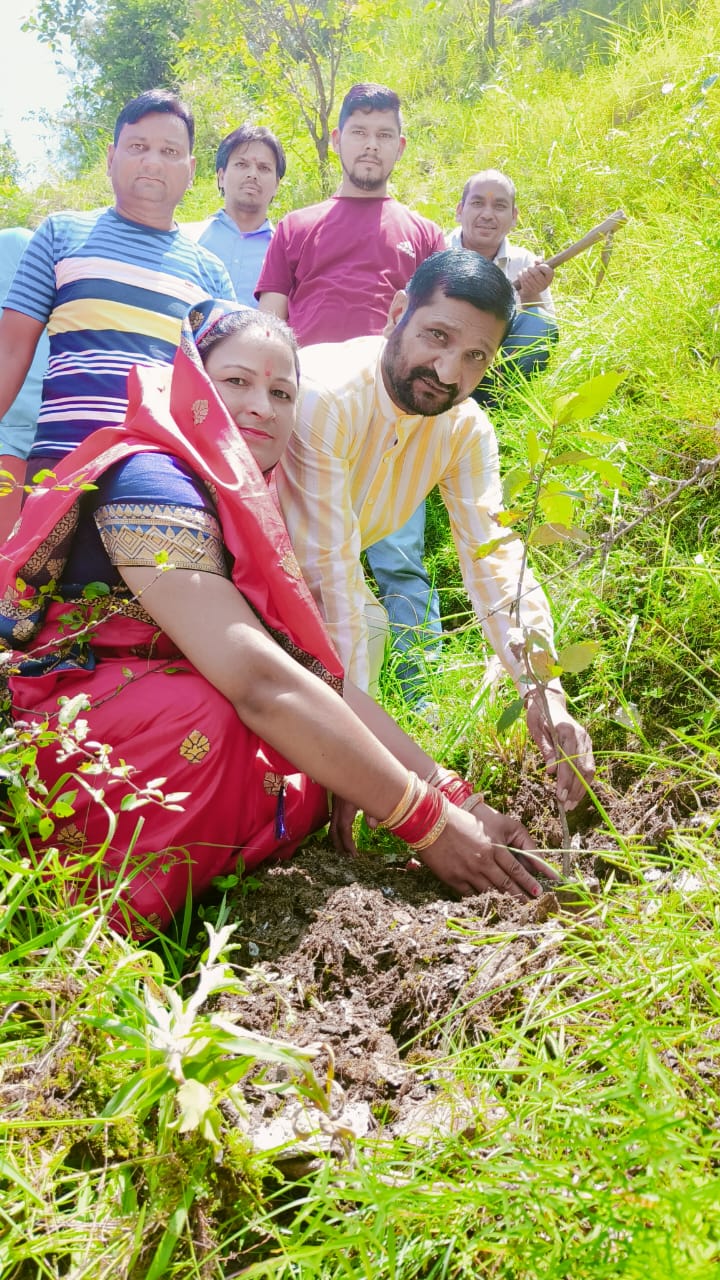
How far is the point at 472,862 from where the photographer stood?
191 centimetres

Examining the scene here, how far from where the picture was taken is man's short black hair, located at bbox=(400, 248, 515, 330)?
7.36 ft

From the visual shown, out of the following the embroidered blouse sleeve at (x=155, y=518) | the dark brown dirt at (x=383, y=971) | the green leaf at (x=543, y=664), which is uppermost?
the embroidered blouse sleeve at (x=155, y=518)

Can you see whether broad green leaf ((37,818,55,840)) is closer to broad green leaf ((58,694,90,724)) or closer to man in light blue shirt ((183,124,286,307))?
broad green leaf ((58,694,90,724))

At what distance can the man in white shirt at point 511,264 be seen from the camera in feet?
13.3

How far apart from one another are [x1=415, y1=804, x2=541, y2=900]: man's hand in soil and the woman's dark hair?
1.05m

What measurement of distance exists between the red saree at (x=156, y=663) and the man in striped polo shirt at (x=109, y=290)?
0.78m

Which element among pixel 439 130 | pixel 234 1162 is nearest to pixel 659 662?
pixel 234 1162

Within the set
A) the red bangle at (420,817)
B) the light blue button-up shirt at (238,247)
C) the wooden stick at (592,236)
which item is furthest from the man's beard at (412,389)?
the light blue button-up shirt at (238,247)

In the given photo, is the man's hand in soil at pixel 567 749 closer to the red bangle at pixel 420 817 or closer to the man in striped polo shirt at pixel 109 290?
the red bangle at pixel 420 817

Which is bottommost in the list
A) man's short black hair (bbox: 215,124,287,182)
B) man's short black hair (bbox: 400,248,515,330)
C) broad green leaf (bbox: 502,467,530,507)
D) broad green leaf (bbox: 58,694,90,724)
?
broad green leaf (bbox: 58,694,90,724)

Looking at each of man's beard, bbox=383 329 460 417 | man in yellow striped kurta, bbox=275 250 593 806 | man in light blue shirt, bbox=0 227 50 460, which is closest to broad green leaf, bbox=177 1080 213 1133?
man in yellow striped kurta, bbox=275 250 593 806

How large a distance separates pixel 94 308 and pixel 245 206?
244 cm

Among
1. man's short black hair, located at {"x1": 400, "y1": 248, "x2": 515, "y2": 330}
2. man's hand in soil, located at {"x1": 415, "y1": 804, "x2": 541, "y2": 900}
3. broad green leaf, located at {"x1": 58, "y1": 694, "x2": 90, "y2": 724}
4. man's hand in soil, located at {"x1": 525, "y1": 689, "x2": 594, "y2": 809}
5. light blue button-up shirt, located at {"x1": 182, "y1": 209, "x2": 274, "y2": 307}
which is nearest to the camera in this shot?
broad green leaf, located at {"x1": 58, "y1": 694, "x2": 90, "y2": 724}

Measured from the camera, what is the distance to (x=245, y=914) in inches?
71.6
